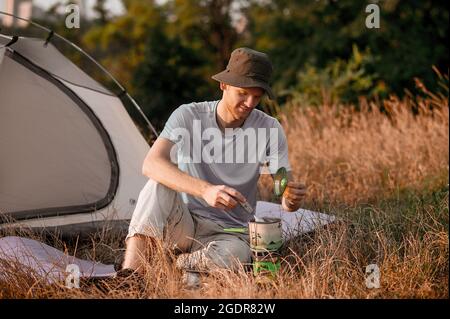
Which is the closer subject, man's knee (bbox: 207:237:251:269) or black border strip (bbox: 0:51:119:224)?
man's knee (bbox: 207:237:251:269)

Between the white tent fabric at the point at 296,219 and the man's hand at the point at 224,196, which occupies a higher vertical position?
the man's hand at the point at 224,196

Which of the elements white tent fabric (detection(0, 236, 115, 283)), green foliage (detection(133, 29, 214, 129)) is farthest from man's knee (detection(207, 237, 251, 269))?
green foliage (detection(133, 29, 214, 129))

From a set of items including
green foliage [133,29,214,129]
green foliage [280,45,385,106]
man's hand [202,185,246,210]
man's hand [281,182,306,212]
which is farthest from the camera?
green foliage [133,29,214,129]

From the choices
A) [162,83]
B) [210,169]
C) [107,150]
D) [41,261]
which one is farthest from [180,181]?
[162,83]

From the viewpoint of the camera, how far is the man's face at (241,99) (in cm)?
270

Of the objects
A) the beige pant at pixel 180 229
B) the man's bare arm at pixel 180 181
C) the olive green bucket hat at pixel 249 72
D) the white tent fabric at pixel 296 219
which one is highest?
the olive green bucket hat at pixel 249 72

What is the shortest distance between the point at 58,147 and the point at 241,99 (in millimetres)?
1612

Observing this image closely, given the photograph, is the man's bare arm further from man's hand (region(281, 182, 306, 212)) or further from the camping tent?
the camping tent

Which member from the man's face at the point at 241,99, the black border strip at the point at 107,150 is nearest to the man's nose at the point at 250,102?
the man's face at the point at 241,99

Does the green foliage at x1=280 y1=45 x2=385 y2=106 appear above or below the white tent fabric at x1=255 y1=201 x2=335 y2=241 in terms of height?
above

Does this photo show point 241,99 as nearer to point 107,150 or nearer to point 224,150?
point 224,150

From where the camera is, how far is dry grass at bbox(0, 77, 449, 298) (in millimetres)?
2492

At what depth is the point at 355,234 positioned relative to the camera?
3.00 meters

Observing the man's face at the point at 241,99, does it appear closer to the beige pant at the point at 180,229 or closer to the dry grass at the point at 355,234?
the beige pant at the point at 180,229
